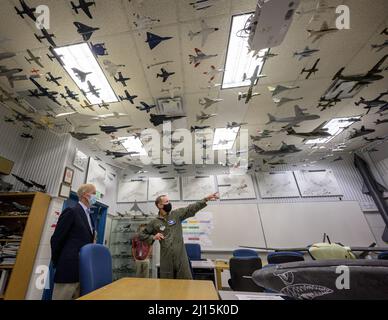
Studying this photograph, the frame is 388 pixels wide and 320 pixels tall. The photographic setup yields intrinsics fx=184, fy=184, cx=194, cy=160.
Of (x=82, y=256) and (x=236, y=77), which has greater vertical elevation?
(x=236, y=77)

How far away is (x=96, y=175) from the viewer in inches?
177

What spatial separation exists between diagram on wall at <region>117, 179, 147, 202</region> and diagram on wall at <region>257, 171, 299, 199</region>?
3521 millimetres

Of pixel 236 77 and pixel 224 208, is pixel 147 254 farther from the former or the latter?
pixel 236 77

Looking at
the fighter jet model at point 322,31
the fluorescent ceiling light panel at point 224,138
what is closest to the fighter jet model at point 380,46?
the fighter jet model at point 322,31

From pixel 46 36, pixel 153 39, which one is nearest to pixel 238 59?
pixel 153 39

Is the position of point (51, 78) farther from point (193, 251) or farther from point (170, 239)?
point (193, 251)

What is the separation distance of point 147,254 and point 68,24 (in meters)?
4.54

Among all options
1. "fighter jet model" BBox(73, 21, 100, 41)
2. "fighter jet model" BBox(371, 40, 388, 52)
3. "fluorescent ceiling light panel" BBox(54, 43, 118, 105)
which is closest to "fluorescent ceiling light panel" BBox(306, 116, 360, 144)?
"fighter jet model" BBox(371, 40, 388, 52)

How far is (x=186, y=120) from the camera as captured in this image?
11.9 ft

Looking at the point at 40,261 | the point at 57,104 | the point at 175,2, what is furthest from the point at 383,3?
the point at 40,261

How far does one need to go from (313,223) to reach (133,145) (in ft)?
16.7

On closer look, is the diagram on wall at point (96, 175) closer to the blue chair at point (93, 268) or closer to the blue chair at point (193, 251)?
the blue chair at point (193, 251)

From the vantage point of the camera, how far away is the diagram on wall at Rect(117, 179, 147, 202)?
559cm

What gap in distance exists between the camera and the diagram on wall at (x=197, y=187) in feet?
17.9
